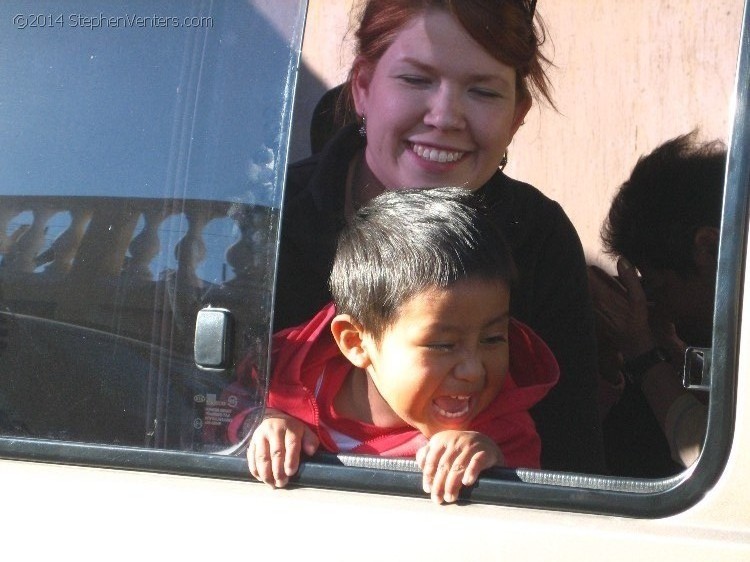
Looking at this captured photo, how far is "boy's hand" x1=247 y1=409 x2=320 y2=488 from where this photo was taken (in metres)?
1.50

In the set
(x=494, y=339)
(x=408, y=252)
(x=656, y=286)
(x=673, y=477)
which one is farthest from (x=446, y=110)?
(x=673, y=477)

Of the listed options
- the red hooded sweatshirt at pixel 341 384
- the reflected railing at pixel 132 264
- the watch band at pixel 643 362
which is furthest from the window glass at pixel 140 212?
the watch band at pixel 643 362

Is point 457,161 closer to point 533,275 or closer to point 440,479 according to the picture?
point 533,275

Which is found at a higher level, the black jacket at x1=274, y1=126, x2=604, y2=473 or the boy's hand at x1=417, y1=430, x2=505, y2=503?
the black jacket at x1=274, y1=126, x2=604, y2=473

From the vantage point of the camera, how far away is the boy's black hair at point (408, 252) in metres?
1.71

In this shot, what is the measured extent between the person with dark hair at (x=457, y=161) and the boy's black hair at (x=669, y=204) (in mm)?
321

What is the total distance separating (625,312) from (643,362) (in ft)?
0.43

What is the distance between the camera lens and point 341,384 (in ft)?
6.11

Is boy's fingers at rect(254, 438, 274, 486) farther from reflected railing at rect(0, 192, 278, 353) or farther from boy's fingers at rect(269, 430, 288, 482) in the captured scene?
reflected railing at rect(0, 192, 278, 353)

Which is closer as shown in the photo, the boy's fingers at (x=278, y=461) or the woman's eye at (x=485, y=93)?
the boy's fingers at (x=278, y=461)

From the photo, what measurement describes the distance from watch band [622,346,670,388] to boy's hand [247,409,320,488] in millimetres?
1055

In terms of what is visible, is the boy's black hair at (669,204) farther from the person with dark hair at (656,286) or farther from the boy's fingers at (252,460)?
the boy's fingers at (252,460)

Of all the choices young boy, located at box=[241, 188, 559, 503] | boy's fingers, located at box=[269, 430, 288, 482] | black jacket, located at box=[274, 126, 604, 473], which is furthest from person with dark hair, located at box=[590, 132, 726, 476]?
boy's fingers, located at box=[269, 430, 288, 482]

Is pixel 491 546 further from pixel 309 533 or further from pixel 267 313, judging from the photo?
pixel 267 313
